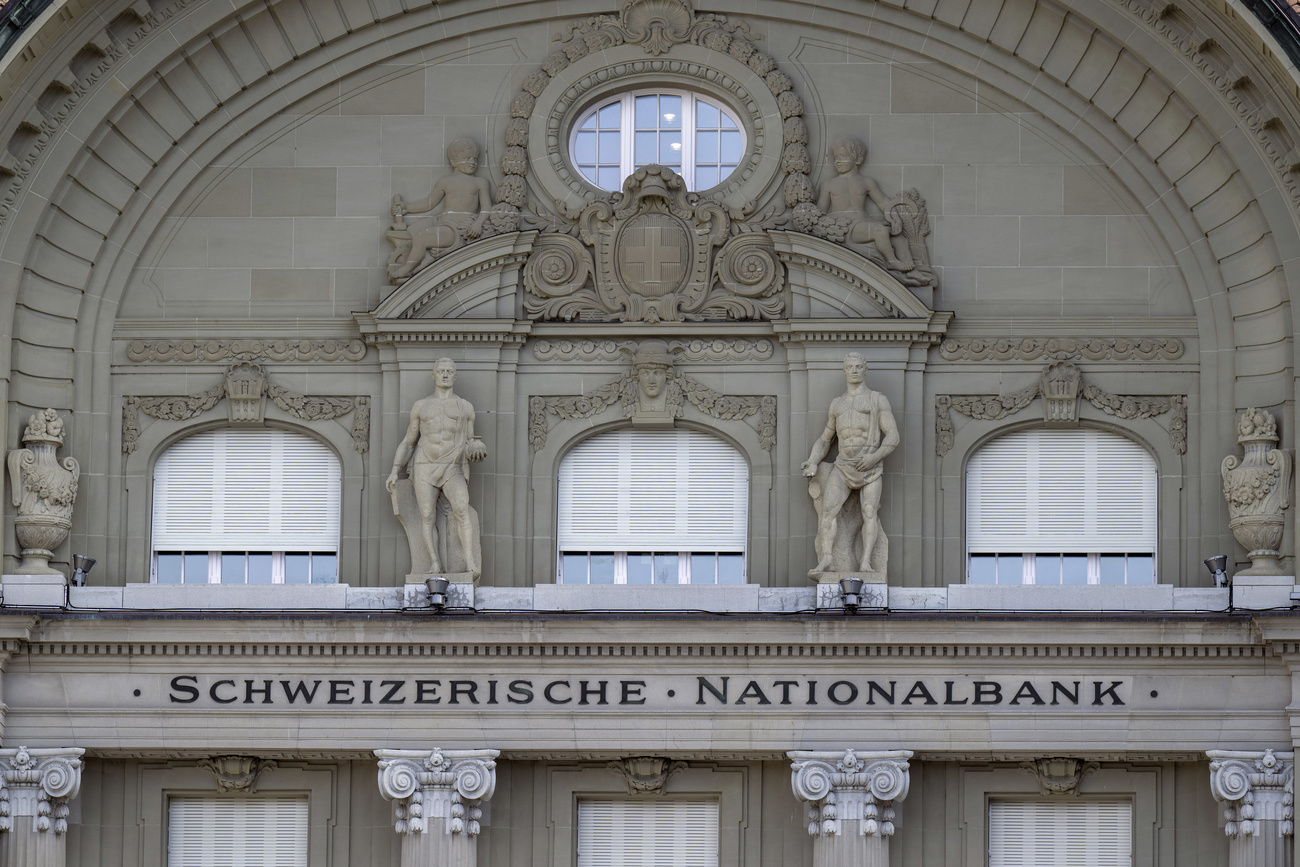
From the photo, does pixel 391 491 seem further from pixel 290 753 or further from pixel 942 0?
pixel 942 0

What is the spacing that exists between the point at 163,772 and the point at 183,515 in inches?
118

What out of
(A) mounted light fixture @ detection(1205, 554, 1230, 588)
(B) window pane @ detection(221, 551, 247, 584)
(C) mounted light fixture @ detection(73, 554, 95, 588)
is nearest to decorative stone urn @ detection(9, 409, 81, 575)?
(C) mounted light fixture @ detection(73, 554, 95, 588)

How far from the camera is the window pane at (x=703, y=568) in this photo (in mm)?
31844

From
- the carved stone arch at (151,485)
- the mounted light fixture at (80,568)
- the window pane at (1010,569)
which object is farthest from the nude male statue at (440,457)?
the window pane at (1010,569)

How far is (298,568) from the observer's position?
105 feet

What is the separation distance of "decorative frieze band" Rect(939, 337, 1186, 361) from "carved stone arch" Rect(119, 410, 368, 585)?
278 inches

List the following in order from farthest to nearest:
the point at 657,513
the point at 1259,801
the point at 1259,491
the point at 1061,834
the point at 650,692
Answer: the point at 657,513 < the point at 1061,834 < the point at 650,692 < the point at 1259,491 < the point at 1259,801

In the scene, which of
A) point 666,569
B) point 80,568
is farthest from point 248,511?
point 666,569

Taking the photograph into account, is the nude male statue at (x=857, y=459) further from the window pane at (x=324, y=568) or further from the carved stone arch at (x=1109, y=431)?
the window pane at (x=324, y=568)

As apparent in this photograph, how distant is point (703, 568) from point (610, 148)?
5.19 m

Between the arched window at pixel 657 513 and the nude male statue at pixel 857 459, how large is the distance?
1171 millimetres

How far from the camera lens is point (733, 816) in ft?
103

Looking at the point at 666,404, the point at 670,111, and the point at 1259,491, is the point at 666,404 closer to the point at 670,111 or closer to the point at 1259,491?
the point at 670,111

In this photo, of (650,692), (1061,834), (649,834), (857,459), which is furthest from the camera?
(649,834)
